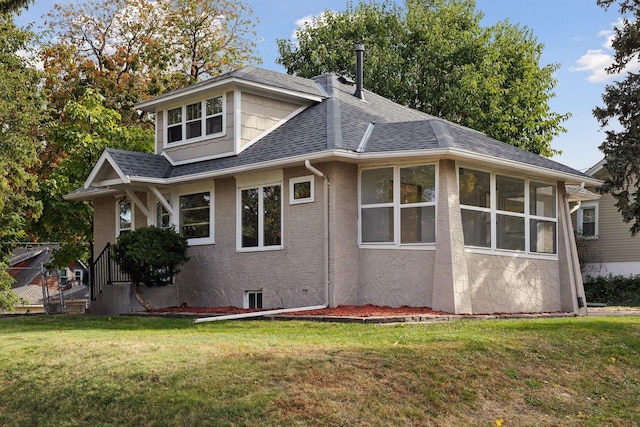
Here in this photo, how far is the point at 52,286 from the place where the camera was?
44562 mm

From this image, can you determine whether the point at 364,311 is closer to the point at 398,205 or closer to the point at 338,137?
the point at 398,205

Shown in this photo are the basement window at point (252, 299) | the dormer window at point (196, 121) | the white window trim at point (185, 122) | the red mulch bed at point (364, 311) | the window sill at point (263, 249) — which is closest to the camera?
the red mulch bed at point (364, 311)

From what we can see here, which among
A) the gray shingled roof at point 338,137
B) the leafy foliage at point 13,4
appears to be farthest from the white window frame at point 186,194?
the leafy foliage at point 13,4

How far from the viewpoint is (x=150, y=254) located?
1783 centimetres

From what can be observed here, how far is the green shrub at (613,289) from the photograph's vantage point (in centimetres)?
2751

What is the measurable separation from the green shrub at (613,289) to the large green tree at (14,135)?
19.3 meters

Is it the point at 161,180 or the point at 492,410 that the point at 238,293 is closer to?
the point at 161,180

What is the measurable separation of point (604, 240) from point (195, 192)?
17469mm

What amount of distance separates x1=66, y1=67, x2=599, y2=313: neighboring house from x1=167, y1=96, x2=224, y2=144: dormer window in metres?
0.05

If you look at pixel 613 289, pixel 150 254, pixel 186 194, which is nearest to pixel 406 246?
pixel 150 254

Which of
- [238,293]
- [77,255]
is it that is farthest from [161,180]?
[77,255]

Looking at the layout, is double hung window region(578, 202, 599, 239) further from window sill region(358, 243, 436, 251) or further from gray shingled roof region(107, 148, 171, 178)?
gray shingled roof region(107, 148, 171, 178)

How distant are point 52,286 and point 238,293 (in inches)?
1171

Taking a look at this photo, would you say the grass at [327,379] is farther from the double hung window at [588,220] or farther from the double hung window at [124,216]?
the double hung window at [588,220]
